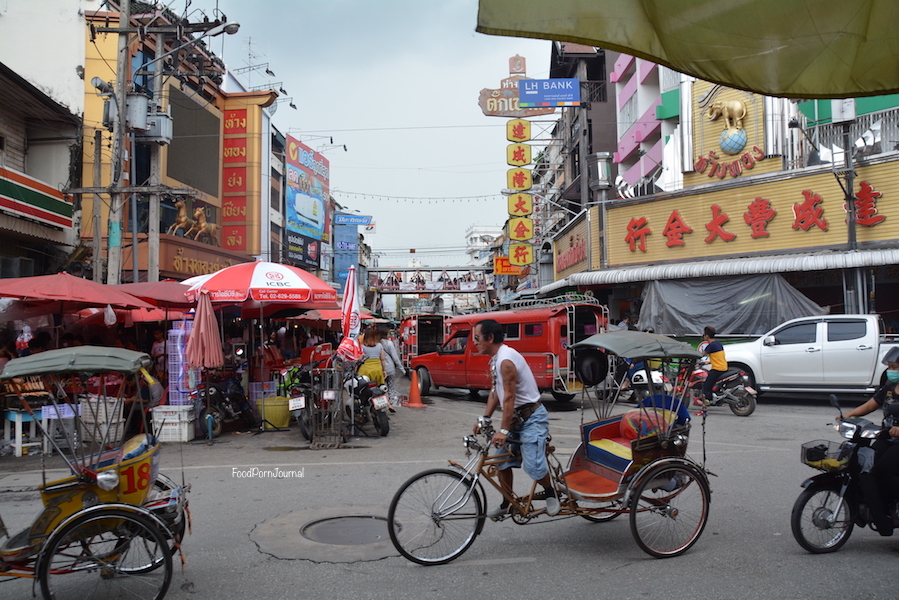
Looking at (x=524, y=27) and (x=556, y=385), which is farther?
(x=556, y=385)

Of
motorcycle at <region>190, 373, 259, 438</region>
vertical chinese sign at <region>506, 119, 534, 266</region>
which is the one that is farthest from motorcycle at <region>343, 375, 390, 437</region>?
vertical chinese sign at <region>506, 119, 534, 266</region>

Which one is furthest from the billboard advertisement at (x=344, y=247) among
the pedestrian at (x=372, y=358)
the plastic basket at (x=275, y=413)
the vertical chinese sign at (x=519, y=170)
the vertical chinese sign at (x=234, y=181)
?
the plastic basket at (x=275, y=413)

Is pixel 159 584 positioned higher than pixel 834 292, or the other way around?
pixel 834 292

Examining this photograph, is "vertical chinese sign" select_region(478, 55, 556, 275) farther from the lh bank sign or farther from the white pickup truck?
the white pickup truck

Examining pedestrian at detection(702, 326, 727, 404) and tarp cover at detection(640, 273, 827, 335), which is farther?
tarp cover at detection(640, 273, 827, 335)

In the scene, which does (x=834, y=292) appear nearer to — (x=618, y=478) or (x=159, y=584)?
(x=618, y=478)

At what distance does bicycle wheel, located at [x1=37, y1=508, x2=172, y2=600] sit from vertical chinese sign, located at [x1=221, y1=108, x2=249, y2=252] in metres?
29.2

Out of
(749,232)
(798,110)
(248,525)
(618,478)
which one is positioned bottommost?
(248,525)

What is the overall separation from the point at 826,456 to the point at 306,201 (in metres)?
41.9

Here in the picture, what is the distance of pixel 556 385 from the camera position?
13.9 metres

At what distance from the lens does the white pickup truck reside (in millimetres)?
12555

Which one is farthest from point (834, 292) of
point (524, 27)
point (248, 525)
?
point (524, 27)

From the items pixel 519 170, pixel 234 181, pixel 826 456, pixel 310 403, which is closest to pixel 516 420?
pixel 826 456

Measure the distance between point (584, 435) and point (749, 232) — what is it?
1410 centimetres
